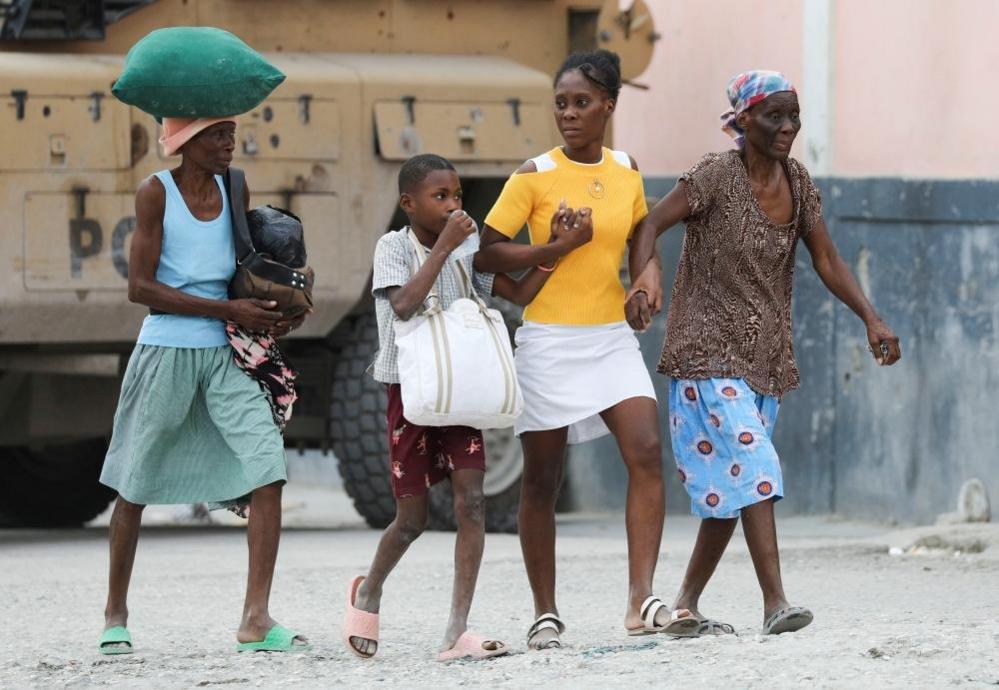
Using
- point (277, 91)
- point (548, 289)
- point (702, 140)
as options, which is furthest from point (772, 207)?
point (702, 140)

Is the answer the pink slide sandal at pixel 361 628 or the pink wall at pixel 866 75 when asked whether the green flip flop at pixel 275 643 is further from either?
the pink wall at pixel 866 75

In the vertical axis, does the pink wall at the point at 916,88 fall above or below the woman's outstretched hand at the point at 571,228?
above

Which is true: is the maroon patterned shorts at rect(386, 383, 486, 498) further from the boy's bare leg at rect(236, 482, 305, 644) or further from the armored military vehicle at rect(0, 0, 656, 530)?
the armored military vehicle at rect(0, 0, 656, 530)

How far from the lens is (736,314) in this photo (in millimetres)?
5621

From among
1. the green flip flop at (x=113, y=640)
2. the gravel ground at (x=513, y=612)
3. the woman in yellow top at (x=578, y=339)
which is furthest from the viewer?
the green flip flop at (x=113, y=640)

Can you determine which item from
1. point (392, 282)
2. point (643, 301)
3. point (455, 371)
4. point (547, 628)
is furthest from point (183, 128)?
point (547, 628)

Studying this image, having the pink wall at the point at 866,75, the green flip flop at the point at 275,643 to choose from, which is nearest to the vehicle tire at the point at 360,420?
the pink wall at the point at 866,75

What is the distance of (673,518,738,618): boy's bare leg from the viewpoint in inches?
224

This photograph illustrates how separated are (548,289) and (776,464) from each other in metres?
0.71

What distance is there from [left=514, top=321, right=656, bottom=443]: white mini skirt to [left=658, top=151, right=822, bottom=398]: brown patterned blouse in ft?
0.49

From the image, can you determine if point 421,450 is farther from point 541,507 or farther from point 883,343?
point 883,343

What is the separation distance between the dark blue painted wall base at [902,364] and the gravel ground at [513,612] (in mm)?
255

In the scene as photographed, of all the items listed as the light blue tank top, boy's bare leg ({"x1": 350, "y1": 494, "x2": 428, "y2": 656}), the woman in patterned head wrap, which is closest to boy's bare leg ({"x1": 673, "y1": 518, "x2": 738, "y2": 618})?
the woman in patterned head wrap

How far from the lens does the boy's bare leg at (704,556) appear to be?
224 inches
